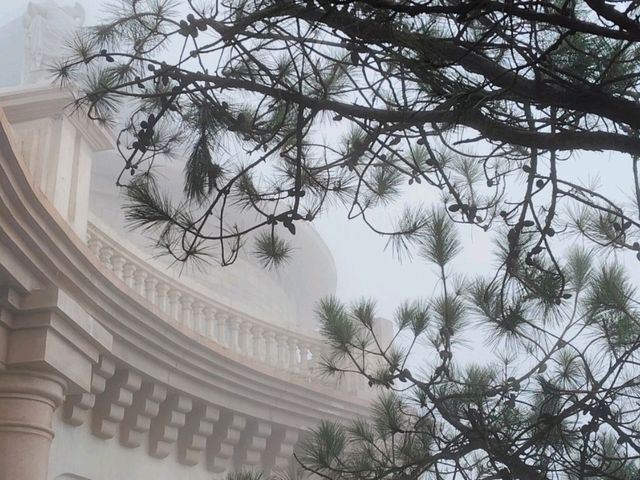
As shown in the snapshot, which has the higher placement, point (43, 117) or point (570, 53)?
point (43, 117)

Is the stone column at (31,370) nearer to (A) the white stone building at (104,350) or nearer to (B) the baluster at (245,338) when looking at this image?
(A) the white stone building at (104,350)

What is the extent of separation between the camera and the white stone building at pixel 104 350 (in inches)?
189

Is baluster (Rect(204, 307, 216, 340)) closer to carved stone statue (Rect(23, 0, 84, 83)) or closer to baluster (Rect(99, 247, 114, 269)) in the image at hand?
baluster (Rect(99, 247, 114, 269))

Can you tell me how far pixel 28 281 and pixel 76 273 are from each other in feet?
1.22

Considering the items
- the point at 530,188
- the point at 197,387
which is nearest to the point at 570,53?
the point at 530,188

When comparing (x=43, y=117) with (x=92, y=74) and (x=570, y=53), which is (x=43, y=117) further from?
(x=570, y=53)

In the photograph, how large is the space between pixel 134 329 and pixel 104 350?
0.40 m

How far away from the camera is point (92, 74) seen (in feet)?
11.9

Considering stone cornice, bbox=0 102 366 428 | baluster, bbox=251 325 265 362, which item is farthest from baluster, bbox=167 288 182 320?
baluster, bbox=251 325 265 362

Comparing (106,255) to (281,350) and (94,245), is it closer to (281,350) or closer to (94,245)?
(94,245)

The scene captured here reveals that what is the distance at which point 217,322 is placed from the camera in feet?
24.3

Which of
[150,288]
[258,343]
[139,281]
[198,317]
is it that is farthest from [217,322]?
[139,281]

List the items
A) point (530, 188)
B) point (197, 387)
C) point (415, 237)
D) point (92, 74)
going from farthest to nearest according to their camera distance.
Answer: point (197, 387)
point (415, 237)
point (92, 74)
point (530, 188)

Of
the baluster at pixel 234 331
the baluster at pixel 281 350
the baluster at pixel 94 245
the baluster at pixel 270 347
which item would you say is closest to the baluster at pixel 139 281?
the baluster at pixel 94 245
